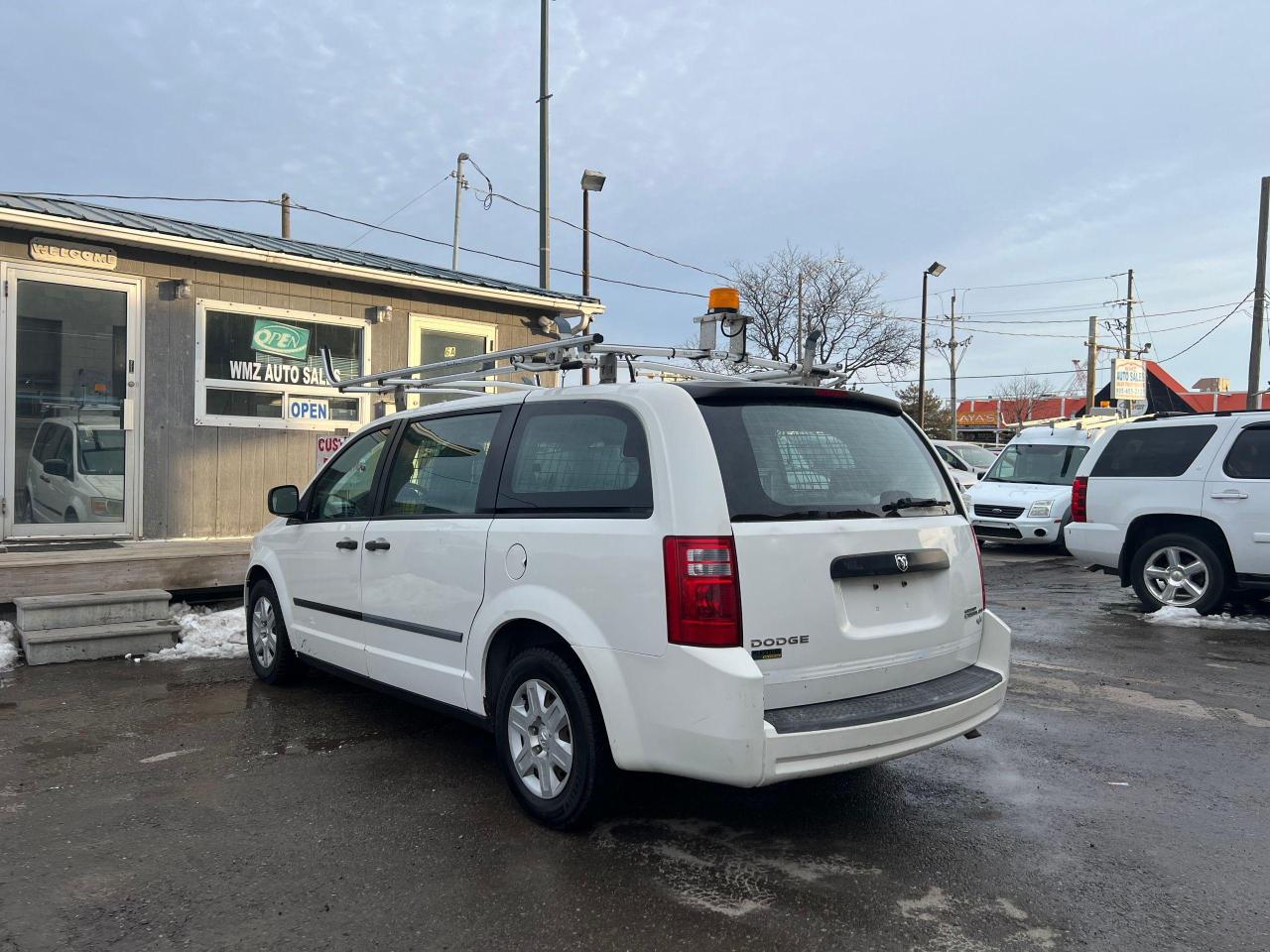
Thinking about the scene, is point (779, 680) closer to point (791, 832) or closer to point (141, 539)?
point (791, 832)

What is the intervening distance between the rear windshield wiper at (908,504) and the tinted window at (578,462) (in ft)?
3.26

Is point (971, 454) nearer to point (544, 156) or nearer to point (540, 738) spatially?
point (544, 156)

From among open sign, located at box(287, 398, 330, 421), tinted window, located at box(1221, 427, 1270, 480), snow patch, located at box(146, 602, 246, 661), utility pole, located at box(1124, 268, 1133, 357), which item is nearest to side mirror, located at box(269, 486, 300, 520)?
snow patch, located at box(146, 602, 246, 661)

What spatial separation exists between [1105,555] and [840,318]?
115 ft

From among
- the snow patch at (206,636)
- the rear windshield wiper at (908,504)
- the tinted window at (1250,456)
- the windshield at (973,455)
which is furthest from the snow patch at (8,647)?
the windshield at (973,455)

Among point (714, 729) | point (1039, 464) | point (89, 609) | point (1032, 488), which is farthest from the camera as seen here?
point (1039, 464)

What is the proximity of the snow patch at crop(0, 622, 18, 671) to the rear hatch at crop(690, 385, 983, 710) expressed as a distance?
5.74m

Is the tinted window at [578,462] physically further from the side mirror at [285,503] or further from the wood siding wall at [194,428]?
the wood siding wall at [194,428]

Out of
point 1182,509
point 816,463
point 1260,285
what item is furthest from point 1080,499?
point 1260,285

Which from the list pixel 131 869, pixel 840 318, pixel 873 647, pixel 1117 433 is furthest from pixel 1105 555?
pixel 840 318

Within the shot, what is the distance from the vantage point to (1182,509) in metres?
8.46

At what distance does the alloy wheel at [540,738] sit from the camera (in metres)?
3.63

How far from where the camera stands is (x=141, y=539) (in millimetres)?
9008

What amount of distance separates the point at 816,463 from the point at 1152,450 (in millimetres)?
6657
